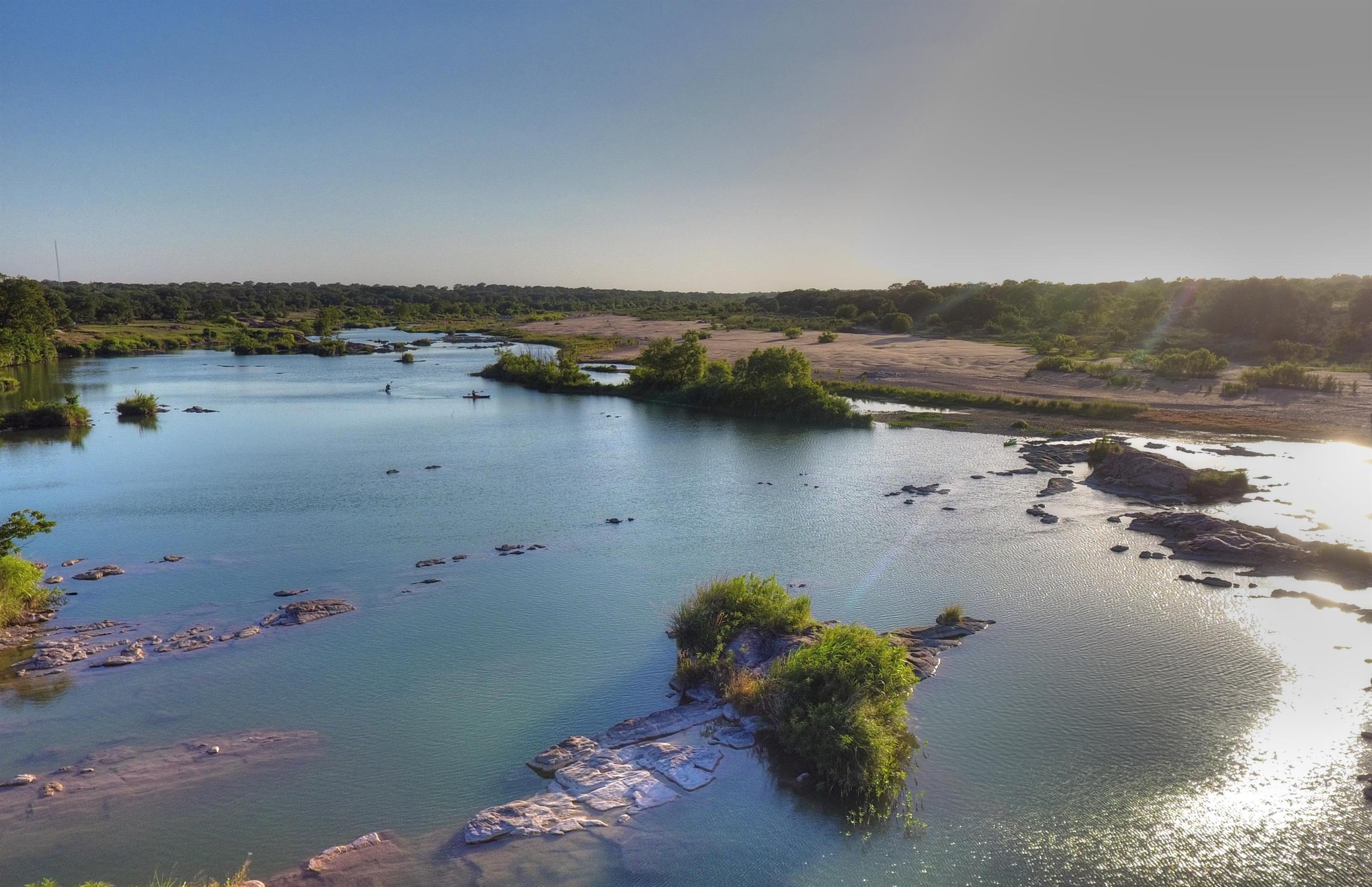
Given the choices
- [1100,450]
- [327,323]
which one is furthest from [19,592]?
[327,323]

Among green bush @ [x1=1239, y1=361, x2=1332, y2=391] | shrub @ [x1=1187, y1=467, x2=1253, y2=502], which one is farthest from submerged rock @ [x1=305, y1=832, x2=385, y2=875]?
green bush @ [x1=1239, y1=361, x2=1332, y2=391]

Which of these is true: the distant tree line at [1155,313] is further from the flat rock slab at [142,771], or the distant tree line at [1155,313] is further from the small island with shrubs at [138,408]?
the small island with shrubs at [138,408]

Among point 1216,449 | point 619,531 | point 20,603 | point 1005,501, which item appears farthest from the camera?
point 1216,449

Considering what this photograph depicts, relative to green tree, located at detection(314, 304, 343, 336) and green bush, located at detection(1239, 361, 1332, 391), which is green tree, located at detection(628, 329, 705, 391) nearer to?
green bush, located at detection(1239, 361, 1332, 391)

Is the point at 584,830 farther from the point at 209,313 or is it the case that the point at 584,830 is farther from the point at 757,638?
the point at 209,313

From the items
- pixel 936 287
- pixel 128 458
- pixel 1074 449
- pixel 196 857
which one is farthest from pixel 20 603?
pixel 936 287

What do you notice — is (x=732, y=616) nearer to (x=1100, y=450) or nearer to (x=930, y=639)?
(x=930, y=639)
